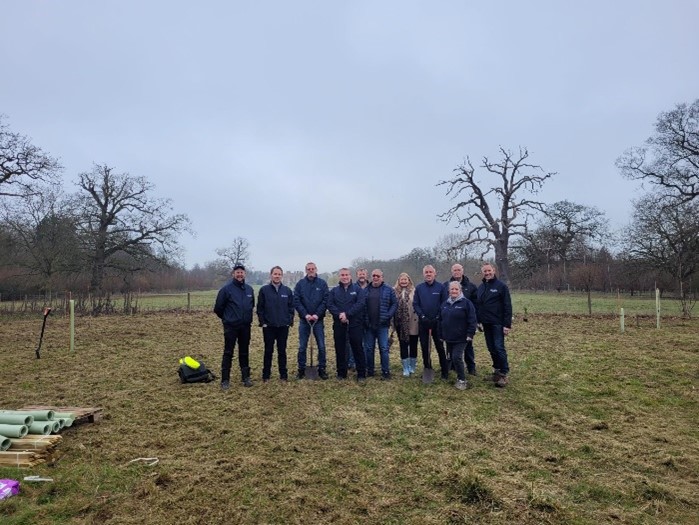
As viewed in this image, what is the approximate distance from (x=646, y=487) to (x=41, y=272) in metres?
27.0

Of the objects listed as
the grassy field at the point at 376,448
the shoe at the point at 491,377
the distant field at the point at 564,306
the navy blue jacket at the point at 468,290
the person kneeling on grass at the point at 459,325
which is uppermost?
the navy blue jacket at the point at 468,290

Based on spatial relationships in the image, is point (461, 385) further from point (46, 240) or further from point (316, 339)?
point (46, 240)

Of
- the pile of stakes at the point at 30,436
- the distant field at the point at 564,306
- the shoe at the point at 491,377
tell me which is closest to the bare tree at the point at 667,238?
the distant field at the point at 564,306

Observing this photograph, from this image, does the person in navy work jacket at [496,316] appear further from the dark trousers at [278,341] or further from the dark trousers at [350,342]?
the dark trousers at [278,341]

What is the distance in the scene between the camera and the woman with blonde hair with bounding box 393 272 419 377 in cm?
734

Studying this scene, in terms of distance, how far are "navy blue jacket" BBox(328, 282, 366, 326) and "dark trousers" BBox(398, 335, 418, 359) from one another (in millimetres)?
944

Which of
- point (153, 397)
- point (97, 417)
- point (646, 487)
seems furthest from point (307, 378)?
point (646, 487)

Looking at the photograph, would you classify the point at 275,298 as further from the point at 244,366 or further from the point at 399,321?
the point at 399,321

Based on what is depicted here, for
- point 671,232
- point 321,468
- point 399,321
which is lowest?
point 321,468

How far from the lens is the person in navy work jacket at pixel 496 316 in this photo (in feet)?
21.8

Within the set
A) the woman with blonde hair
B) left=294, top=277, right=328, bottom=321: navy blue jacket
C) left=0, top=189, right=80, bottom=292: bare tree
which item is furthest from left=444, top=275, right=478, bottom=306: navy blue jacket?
left=0, top=189, right=80, bottom=292: bare tree

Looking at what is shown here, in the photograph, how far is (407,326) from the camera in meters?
7.39

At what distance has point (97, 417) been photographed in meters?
5.21

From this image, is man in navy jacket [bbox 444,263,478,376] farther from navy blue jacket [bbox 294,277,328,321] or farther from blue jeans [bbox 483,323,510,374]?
navy blue jacket [bbox 294,277,328,321]
